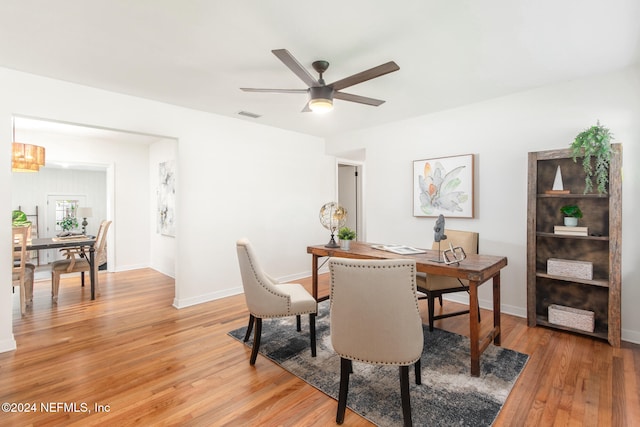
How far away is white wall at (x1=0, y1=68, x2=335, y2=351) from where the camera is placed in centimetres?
276

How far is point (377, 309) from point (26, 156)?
444 cm

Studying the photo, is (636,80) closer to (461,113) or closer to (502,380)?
(461,113)

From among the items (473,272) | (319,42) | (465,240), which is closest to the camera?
(473,272)

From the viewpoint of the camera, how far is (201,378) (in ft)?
7.09

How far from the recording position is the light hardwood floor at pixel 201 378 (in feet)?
5.80

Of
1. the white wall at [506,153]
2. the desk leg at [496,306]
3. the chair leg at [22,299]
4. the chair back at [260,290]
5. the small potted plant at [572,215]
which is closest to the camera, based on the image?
the chair back at [260,290]

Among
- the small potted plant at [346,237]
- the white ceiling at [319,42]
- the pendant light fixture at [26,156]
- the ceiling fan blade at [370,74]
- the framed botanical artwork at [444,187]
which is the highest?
the white ceiling at [319,42]

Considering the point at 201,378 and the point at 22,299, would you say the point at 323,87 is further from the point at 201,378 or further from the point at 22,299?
the point at 22,299

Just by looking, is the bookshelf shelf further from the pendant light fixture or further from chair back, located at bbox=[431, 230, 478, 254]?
the pendant light fixture

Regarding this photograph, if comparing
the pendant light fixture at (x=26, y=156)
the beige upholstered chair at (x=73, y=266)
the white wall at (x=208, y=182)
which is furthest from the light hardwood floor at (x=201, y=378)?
the pendant light fixture at (x=26, y=156)

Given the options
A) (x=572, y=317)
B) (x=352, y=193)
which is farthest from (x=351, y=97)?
(x=352, y=193)

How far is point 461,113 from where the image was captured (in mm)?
3654

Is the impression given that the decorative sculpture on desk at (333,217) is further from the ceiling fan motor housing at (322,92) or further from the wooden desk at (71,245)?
the wooden desk at (71,245)

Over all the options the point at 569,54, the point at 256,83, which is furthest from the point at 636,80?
the point at 256,83
